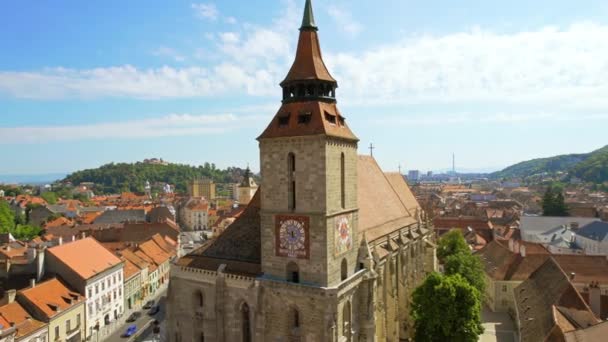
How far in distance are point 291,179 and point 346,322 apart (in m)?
10.5

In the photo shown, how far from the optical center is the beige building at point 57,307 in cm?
4269

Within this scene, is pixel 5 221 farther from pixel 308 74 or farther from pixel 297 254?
pixel 308 74

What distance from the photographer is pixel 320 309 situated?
2800 cm

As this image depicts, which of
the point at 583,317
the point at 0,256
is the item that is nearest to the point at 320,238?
the point at 583,317

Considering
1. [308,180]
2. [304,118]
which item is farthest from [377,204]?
[304,118]

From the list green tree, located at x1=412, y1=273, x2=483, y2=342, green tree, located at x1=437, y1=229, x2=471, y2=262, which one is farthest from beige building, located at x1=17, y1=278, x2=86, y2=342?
green tree, located at x1=437, y1=229, x2=471, y2=262

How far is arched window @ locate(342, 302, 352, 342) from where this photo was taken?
29.7 m

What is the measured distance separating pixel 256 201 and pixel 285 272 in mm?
8246

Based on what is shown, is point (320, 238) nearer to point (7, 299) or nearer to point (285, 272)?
point (285, 272)

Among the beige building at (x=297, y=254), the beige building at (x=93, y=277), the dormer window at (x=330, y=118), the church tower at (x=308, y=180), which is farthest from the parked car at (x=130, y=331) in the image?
the dormer window at (x=330, y=118)

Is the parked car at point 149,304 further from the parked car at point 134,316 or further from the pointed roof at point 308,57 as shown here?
the pointed roof at point 308,57

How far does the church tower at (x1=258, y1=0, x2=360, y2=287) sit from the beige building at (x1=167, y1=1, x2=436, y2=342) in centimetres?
7

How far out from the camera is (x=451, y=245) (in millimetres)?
60812

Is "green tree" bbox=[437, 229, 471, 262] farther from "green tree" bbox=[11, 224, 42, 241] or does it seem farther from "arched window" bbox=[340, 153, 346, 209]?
"green tree" bbox=[11, 224, 42, 241]
